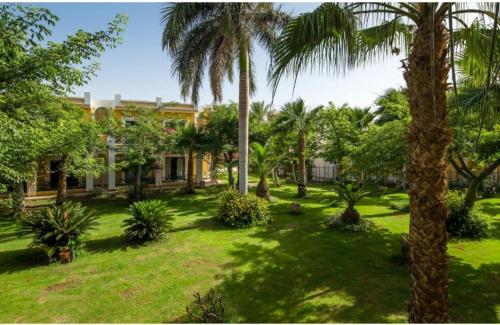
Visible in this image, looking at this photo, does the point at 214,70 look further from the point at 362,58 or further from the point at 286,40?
the point at 286,40

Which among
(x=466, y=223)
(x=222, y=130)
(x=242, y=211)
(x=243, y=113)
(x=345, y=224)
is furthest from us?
(x=222, y=130)

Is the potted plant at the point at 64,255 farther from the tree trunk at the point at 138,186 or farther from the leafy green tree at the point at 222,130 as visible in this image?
the leafy green tree at the point at 222,130

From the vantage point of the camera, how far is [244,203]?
14.7m

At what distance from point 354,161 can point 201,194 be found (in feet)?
46.6

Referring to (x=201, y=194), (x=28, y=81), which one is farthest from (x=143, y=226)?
(x=201, y=194)

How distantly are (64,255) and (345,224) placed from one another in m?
11.2

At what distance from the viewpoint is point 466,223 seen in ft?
40.9

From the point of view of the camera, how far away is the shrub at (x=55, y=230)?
33.1 ft

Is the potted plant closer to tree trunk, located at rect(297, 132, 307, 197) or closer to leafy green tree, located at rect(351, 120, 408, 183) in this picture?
leafy green tree, located at rect(351, 120, 408, 183)

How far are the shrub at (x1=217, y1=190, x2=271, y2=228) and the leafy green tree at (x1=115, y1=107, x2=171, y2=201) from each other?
822 cm

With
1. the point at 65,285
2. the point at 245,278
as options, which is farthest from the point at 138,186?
the point at 245,278

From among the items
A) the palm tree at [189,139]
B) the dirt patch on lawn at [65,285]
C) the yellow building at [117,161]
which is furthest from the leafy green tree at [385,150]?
the yellow building at [117,161]

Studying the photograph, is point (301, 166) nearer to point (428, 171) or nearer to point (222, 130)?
point (222, 130)

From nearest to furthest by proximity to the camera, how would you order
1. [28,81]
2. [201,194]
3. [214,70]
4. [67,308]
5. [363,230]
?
[28,81] → [67,308] → [363,230] → [214,70] → [201,194]
